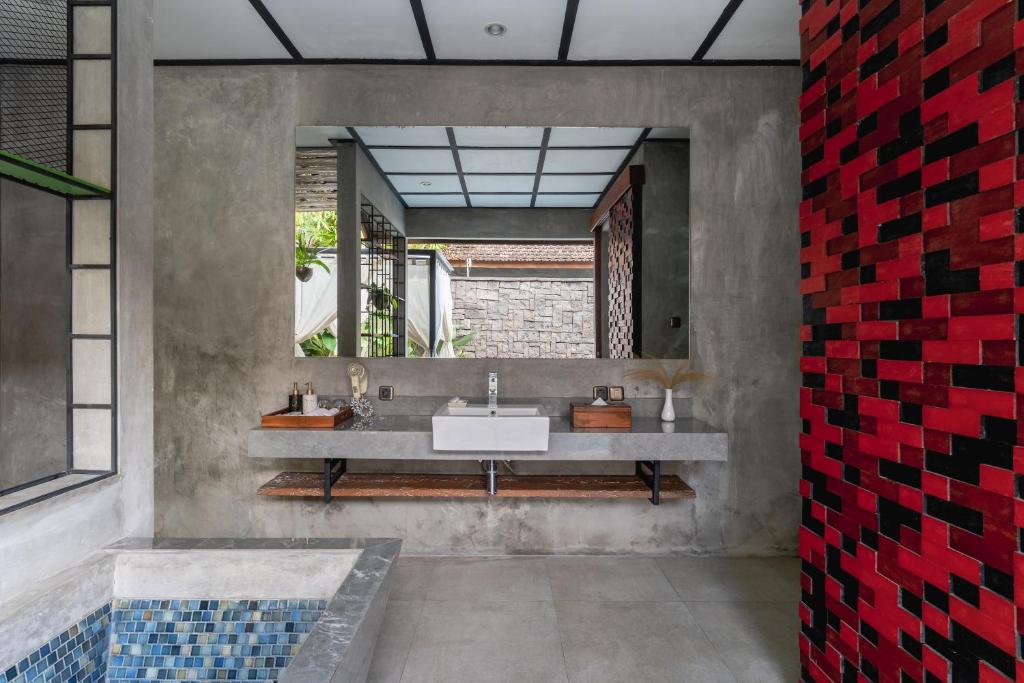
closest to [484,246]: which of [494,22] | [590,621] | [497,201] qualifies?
[497,201]

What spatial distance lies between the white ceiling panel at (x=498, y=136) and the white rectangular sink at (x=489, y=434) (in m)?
1.74

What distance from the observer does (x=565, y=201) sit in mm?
3451

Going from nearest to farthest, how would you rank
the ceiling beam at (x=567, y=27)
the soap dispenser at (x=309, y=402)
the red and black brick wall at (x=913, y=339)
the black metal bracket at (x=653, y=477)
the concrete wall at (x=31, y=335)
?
the red and black brick wall at (x=913, y=339), the concrete wall at (x=31, y=335), the ceiling beam at (x=567, y=27), the black metal bracket at (x=653, y=477), the soap dispenser at (x=309, y=402)

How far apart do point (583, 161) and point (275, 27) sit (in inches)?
74.7

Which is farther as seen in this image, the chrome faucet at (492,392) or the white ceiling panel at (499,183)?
the white ceiling panel at (499,183)

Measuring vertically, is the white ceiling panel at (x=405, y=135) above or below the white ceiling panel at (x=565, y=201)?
above

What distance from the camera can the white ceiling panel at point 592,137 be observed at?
11.0ft

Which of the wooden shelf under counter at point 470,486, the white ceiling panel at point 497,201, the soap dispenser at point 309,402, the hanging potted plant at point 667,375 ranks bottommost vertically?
the wooden shelf under counter at point 470,486

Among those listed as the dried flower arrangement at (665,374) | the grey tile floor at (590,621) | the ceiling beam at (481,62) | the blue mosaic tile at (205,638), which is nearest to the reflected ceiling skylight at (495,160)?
the ceiling beam at (481,62)

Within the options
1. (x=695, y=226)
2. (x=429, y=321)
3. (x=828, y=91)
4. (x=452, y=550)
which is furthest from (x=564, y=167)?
(x=452, y=550)

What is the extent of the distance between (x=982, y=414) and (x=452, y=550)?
2.87 metres

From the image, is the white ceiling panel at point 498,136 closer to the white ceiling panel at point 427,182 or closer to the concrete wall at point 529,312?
the white ceiling panel at point 427,182

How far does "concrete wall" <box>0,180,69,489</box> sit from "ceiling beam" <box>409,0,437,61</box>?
1.90m

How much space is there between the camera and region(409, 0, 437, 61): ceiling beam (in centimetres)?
274
